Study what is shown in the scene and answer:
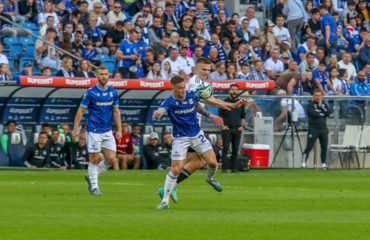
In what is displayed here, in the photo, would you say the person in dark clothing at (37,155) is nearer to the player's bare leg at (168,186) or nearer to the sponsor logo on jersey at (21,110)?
the sponsor logo on jersey at (21,110)

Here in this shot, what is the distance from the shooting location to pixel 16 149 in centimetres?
2028

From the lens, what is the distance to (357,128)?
71.2 ft

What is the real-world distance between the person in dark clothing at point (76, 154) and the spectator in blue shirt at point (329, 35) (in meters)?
11.5

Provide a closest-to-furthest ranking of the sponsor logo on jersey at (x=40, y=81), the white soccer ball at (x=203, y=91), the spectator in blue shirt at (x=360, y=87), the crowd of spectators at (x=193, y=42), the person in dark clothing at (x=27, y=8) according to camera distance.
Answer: the white soccer ball at (x=203, y=91) → the sponsor logo on jersey at (x=40, y=81) → the crowd of spectators at (x=193, y=42) → the person in dark clothing at (x=27, y=8) → the spectator in blue shirt at (x=360, y=87)

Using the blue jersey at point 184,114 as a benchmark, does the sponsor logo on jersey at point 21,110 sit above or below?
below

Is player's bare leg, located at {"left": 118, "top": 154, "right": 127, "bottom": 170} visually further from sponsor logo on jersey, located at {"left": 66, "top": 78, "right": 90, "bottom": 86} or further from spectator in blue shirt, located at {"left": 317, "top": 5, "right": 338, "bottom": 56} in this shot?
spectator in blue shirt, located at {"left": 317, "top": 5, "right": 338, "bottom": 56}

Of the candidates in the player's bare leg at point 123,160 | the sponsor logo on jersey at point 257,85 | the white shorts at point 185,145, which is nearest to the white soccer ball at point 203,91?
the white shorts at point 185,145

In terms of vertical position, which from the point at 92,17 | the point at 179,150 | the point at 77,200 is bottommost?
the point at 77,200

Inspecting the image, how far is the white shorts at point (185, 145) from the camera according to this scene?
10109 mm

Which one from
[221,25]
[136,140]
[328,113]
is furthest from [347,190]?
[221,25]

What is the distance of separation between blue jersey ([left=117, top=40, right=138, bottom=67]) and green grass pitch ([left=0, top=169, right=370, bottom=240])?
22.2ft

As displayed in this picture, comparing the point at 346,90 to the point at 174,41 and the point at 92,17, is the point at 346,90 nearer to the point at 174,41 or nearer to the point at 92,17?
the point at 174,41

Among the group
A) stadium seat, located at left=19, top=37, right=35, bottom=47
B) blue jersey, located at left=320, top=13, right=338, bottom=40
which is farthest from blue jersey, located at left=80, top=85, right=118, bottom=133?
blue jersey, located at left=320, top=13, right=338, bottom=40

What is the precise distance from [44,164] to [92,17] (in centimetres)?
558
